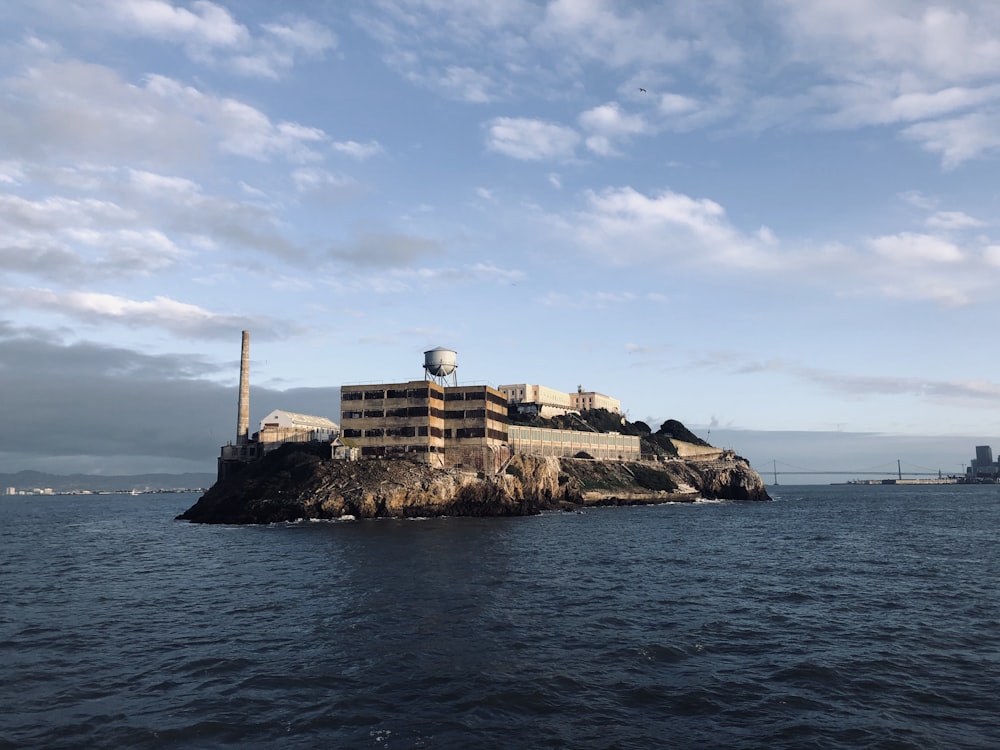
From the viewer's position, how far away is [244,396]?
502ft

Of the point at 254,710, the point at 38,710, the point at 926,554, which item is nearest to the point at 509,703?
the point at 254,710

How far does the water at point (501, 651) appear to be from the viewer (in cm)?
2148

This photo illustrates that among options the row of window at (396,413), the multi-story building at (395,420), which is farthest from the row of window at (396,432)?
the row of window at (396,413)

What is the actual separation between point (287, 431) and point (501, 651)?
127 metres

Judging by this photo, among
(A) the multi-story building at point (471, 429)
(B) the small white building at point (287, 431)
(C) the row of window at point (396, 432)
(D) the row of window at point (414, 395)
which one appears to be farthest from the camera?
(B) the small white building at point (287, 431)

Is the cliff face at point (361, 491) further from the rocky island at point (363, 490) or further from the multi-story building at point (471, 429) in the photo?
the multi-story building at point (471, 429)

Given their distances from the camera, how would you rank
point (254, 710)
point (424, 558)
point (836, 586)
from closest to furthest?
1. point (254, 710)
2. point (836, 586)
3. point (424, 558)

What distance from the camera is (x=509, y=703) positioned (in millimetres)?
23578

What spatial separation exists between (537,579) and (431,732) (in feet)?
96.8

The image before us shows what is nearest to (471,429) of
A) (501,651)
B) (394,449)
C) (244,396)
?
(394,449)

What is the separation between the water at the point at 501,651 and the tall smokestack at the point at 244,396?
89010mm

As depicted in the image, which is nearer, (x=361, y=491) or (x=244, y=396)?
(x=361, y=491)

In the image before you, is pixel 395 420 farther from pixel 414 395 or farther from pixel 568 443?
pixel 568 443

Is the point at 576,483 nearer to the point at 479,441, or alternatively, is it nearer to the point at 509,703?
the point at 479,441
